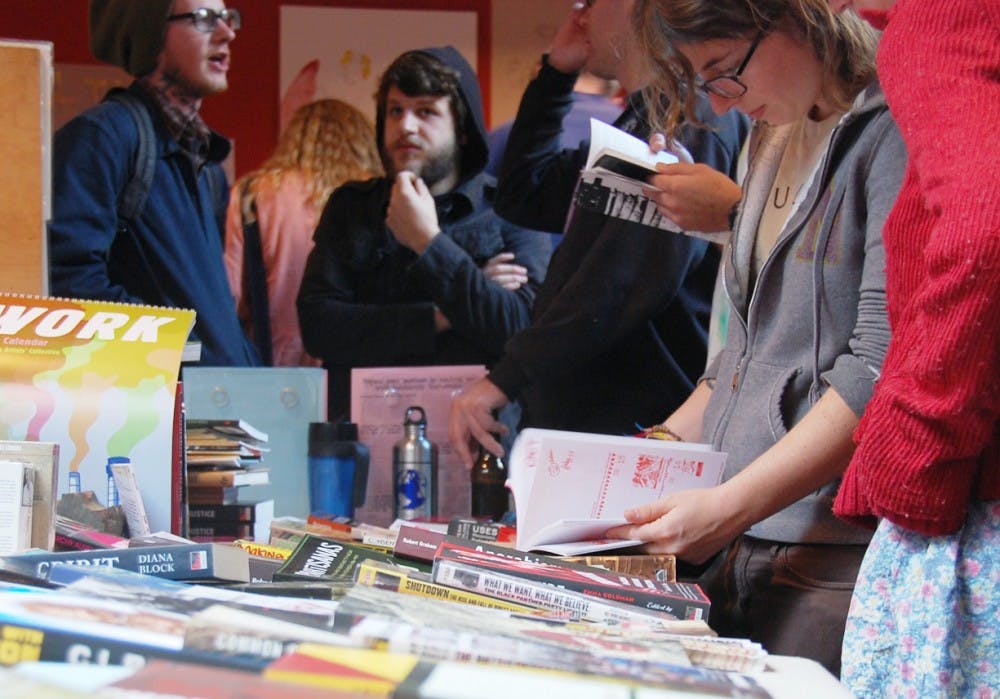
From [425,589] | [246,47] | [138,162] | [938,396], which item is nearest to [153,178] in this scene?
[138,162]

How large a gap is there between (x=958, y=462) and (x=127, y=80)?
245 centimetres

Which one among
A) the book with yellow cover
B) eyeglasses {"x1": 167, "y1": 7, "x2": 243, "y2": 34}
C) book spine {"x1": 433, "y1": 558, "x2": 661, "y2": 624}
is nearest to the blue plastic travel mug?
the book with yellow cover

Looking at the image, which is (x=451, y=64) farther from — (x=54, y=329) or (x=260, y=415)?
(x=54, y=329)

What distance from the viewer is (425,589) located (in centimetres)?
99

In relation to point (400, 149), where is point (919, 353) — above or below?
below

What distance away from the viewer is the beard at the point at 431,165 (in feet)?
9.88

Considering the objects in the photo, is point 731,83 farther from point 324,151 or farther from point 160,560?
point 324,151

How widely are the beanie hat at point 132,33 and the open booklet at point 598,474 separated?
1.85 metres

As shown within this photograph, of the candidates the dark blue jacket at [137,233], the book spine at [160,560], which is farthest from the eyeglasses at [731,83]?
the dark blue jacket at [137,233]

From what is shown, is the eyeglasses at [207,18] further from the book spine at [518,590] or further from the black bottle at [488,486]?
the book spine at [518,590]

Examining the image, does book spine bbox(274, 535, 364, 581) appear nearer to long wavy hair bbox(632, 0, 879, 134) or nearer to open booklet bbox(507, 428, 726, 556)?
open booklet bbox(507, 428, 726, 556)

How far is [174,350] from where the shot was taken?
154 centimetres

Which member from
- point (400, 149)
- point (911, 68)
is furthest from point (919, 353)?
point (400, 149)

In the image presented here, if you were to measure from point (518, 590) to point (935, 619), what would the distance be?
15.9 inches
